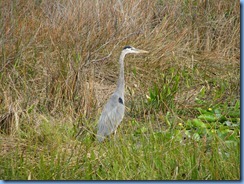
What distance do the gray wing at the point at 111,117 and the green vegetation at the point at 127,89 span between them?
0.06 metres

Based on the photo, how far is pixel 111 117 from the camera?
172 inches

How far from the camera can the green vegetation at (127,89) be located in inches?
141

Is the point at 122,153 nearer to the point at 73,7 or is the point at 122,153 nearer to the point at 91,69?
the point at 91,69

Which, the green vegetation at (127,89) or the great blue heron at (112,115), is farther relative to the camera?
the great blue heron at (112,115)

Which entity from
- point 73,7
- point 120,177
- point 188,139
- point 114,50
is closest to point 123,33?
point 114,50

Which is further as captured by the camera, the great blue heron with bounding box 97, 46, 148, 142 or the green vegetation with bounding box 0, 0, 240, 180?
the great blue heron with bounding box 97, 46, 148, 142

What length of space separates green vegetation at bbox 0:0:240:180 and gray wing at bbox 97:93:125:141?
63mm

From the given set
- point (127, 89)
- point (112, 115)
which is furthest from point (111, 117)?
point (127, 89)

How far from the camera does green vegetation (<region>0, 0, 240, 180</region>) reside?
3.57m

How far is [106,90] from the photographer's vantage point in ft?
17.2

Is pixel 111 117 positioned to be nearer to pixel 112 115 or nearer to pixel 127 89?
pixel 112 115

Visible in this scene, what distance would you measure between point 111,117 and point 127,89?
871 mm

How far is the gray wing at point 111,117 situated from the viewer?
420 cm

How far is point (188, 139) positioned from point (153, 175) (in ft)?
1.78
